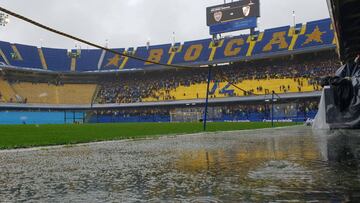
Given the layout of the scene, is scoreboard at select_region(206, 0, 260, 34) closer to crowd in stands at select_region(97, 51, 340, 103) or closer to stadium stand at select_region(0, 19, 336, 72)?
stadium stand at select_region(0, 19, 336, 72)

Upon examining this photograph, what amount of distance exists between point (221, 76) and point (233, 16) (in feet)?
35.1

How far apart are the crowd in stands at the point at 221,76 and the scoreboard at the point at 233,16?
6184 millimetres

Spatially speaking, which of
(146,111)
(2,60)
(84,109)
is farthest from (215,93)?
(2,60)

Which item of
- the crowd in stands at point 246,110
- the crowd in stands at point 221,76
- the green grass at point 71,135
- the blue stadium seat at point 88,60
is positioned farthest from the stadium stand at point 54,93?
the green grass at point 71,135

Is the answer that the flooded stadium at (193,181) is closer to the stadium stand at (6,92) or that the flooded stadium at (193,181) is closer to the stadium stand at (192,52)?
Result: the stadium stand at (192,52)

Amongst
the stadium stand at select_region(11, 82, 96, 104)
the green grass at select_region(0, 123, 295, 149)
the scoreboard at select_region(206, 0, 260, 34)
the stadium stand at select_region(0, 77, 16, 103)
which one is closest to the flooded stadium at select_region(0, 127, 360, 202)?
the green grass at select_region(0, 123, 295, 149)

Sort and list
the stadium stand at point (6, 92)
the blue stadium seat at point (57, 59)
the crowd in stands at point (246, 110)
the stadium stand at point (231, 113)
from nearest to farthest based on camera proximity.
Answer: the crowd in stands at point (246, 110) → the stadium stand at point (231, 113) → the stadium stand at point (6, 92) → the blue stadium seat at point (57, 59)

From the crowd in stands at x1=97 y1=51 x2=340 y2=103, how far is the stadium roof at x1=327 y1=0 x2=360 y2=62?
118 feet

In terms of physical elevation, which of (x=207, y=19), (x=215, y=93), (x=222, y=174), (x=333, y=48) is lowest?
(x=222, y=174)

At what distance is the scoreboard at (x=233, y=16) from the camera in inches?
2477

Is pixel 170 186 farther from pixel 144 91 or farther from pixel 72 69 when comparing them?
pixel 72 69

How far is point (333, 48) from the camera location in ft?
168

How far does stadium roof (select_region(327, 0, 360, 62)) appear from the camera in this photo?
8.88m

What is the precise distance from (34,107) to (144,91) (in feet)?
57.5
